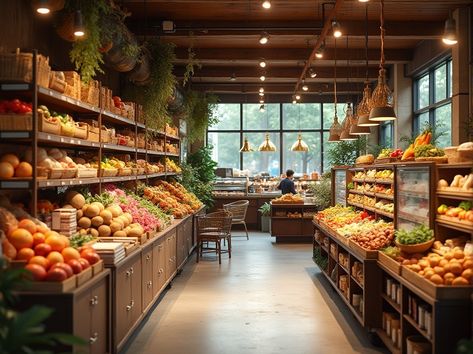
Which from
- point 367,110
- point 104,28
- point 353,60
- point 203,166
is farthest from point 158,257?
point 203,166

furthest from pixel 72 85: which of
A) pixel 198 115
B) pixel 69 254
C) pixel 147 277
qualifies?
pixel 198 115

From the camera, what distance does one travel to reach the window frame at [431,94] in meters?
11.1

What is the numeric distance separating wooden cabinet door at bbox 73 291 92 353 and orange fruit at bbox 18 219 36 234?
716 millimetres

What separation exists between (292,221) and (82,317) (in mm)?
9845

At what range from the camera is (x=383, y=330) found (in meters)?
5.43

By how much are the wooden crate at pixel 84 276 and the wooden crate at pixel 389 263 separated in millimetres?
2591

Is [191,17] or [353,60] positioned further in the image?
[353,60]

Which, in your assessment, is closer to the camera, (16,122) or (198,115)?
(16,122)

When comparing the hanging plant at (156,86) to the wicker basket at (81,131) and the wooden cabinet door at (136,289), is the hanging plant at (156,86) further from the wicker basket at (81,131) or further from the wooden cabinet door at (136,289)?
the wooden cabinet door at (136,289)

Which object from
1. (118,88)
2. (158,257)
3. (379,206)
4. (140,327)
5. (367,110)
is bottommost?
(140,327)

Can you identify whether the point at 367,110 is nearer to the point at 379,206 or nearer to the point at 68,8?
the point at 379,206

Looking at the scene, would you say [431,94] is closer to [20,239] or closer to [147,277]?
[147,277]

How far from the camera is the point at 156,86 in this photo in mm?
9109

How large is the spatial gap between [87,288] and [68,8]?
2.94m
